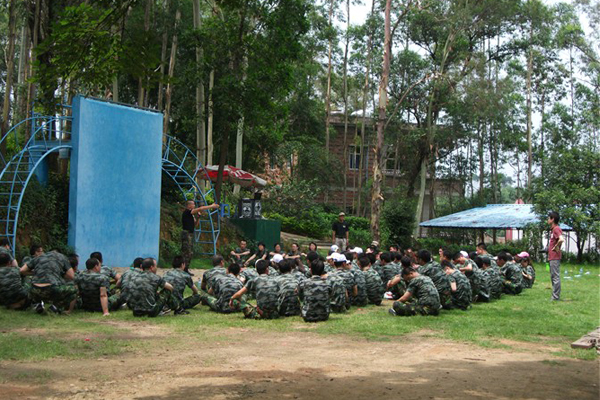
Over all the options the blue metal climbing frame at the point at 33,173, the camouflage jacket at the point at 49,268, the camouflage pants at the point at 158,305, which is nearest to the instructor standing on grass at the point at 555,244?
the camouflage pants at the point at 158,305

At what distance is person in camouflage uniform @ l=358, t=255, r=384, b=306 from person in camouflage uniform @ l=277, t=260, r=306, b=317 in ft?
6.81

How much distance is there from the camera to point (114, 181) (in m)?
17.0

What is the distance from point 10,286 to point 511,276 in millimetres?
10291

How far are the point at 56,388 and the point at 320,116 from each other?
117 feet

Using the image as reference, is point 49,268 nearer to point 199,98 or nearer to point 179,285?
point 179,285

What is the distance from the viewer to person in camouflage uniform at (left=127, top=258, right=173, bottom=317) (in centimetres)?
1052

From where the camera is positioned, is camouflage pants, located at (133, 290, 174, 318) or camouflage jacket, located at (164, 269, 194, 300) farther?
camouflage jacket, located at (164, 269, 194, 300)

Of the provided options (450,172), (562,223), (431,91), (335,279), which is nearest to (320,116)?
(431,91)

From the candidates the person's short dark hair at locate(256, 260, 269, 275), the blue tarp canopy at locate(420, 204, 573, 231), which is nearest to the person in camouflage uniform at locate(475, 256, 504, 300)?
the person's short dark hair at locate(256, 260, 269, 275)

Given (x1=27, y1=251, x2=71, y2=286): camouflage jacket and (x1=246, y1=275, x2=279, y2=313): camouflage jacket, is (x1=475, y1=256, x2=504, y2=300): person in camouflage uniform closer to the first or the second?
(x1=246, y1=275, x2=279, y2=313): camouflage jacket

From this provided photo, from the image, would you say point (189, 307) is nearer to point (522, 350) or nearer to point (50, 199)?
point (522, 350)

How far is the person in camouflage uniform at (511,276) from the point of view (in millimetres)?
14852

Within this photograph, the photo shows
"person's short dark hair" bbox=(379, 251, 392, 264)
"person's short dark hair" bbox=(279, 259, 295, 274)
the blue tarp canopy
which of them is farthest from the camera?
the blue tarp canopy

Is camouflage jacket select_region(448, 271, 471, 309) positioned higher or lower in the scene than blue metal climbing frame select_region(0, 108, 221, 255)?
lower
